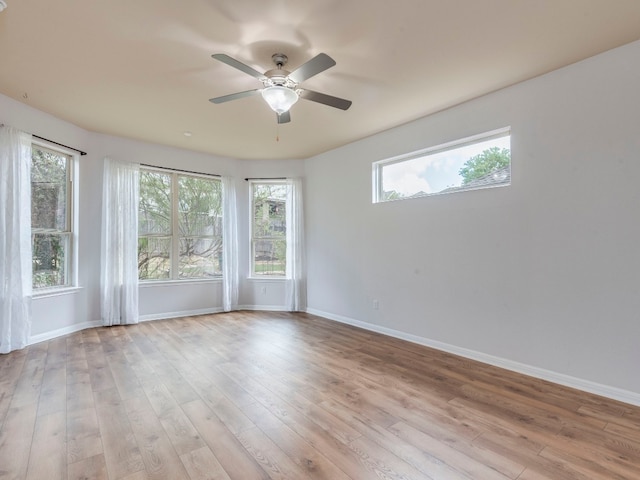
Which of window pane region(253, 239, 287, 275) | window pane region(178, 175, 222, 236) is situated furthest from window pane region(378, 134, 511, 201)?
window pane region(178, 175, 222, 236)

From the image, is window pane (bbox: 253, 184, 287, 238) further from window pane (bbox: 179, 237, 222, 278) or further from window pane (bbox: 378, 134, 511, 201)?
window pane (bbox: 378, 134, 511, 201)

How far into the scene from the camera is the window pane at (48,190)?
3953 millimetres

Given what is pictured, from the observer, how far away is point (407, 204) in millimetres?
4082

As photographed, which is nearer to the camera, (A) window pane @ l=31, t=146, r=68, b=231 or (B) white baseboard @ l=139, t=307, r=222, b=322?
(A) window pane @ l=31, t=146, r=68, b=231

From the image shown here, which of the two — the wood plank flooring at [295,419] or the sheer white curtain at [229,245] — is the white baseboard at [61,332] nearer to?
the wood plank flooring at [295,419]

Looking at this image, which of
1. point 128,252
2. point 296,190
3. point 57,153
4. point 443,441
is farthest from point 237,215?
point 443,441

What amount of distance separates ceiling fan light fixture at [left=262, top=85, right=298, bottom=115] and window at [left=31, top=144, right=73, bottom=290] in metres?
3.41

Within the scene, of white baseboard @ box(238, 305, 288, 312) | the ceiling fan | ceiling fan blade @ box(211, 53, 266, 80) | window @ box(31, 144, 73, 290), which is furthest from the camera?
white baseboard @ box(238, 305, 288, 312)

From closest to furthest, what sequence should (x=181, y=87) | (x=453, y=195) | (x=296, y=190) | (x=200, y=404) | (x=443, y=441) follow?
(x=443, y=441), (x=200, y=404), (x=181, y=87), (x=453, y=195), (x=296, y=190)

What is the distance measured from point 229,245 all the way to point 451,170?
3774 mm

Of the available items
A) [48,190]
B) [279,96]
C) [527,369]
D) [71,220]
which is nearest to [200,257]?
[71,220]

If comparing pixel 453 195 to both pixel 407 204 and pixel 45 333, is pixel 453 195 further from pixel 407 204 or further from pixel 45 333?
pixel 45 333

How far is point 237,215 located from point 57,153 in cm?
265

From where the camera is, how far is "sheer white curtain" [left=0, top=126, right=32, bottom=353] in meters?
3.43
